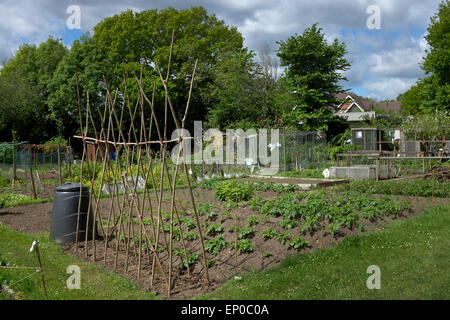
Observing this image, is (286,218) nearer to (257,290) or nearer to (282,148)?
(257,290)

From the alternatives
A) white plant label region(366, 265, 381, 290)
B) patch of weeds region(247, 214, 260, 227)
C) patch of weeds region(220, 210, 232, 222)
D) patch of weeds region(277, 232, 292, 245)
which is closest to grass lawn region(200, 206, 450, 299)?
white plant label region(366, 265, 381, 290)

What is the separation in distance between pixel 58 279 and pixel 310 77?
948 inches

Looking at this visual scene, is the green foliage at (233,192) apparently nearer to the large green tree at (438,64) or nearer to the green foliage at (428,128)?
the green foliage at (428,128)

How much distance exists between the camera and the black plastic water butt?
6.75m

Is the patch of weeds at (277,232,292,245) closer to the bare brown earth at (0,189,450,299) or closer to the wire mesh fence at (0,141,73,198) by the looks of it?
the bare brown earth at (0,189,450,299)

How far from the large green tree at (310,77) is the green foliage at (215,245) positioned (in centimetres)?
2157

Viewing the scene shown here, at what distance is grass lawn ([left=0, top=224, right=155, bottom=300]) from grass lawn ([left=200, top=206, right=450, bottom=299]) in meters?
1.05

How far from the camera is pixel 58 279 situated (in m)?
5.09

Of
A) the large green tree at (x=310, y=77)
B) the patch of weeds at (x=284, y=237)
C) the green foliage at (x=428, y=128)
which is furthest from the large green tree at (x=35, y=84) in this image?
the patch of weeds at (x=284, y=237)

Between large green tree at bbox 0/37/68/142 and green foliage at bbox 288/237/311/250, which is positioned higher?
large green tree at bbox 0/37/68/142

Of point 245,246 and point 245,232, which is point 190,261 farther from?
point 245,232

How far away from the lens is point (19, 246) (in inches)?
264

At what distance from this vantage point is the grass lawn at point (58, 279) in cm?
452

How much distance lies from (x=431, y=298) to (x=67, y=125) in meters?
31.1
